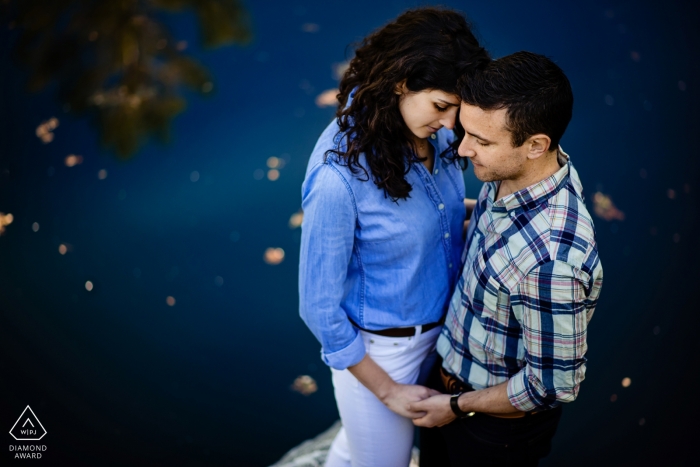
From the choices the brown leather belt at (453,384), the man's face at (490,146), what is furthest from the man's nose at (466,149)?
the brown leather belt at (453,384)

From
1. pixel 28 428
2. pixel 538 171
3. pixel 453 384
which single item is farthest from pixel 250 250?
pixel 538 171

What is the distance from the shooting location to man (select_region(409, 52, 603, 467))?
1.28 metres

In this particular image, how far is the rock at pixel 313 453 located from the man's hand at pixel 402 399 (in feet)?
2.60

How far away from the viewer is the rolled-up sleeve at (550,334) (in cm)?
125

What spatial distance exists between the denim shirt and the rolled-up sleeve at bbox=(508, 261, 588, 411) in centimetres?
30

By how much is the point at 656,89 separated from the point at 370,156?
237 centimetres

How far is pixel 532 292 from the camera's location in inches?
50.5

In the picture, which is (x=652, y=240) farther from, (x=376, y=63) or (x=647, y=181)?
(x=376, y=63)

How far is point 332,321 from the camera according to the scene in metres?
1.48

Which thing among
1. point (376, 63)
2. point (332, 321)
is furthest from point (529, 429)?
point (376, 63)

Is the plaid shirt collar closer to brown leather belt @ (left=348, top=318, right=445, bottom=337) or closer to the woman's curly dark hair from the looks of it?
the woman's curly dark hair

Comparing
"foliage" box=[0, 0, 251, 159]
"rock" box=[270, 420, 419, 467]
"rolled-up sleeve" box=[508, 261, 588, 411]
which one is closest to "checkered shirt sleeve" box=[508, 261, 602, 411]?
"rolled-up sleeve" box=[508, 261, 588, 411]

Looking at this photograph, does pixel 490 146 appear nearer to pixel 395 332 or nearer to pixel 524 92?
pixel 524 92

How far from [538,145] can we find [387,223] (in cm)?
39
